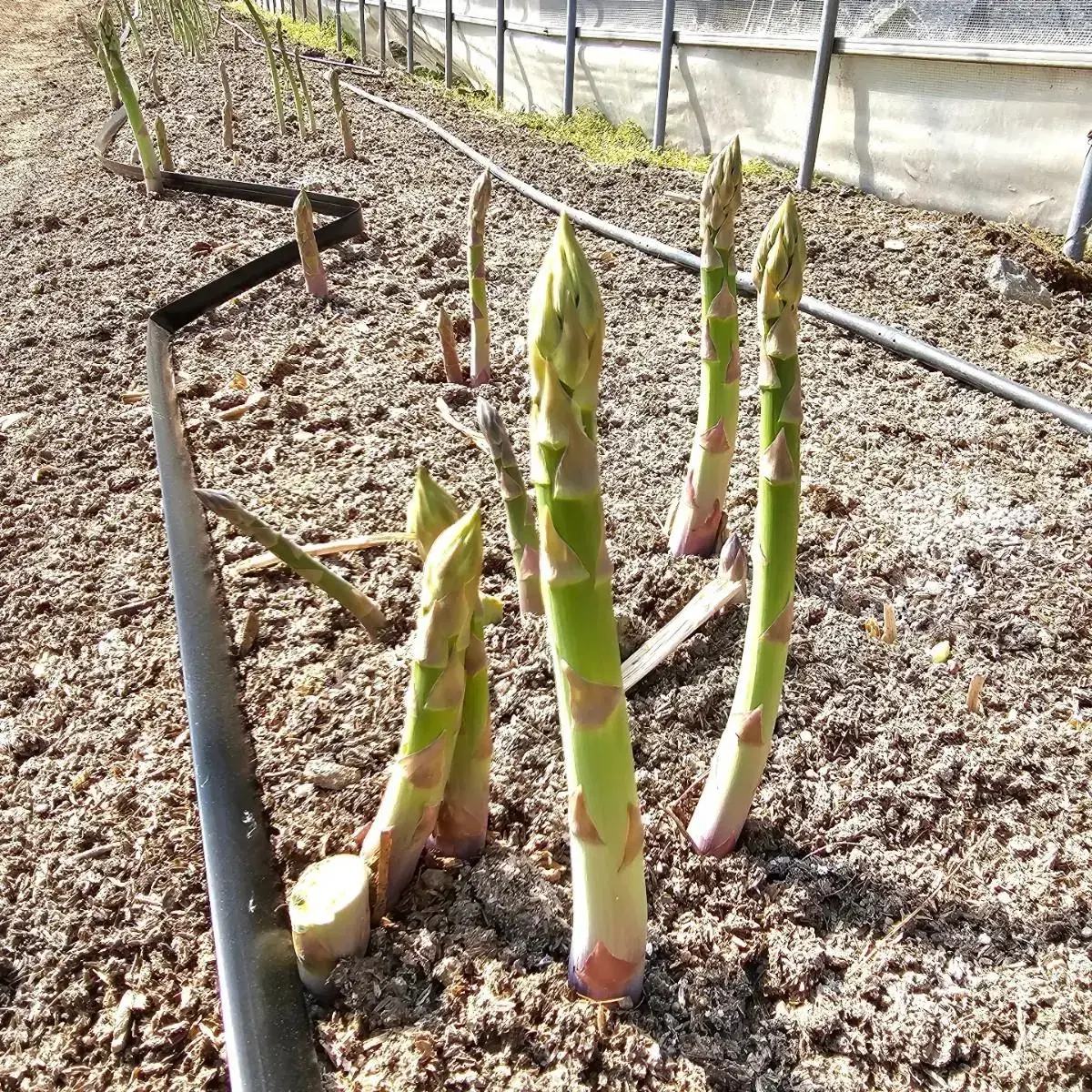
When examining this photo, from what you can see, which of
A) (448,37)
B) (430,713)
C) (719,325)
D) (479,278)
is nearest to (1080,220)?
(479,278)

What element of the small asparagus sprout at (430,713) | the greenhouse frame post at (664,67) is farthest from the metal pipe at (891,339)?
the greenhouse frame post at (664,67)

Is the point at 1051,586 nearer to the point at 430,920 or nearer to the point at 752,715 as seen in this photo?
the point at 752,715

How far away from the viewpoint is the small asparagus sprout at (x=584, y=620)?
27.2 inches

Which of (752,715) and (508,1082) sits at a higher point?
(752,715)

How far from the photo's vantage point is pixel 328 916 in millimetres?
966

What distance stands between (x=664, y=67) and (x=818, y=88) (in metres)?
1.56

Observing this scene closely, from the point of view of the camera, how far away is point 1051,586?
170cm

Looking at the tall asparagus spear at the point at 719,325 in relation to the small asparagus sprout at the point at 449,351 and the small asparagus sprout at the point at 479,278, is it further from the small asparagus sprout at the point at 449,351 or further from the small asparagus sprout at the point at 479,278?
the small asparagus sprout at the point at 449,351

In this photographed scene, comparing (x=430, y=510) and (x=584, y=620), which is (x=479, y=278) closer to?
(x=430, y=510)

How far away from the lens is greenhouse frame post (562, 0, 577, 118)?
22.4 feet

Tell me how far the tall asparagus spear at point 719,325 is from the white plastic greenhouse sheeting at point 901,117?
10.3 ft

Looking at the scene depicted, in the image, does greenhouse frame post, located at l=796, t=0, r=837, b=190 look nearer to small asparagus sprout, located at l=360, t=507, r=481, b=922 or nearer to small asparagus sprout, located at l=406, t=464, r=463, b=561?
small asparagus sprout, located at l=406, t=464, r=463, b=561

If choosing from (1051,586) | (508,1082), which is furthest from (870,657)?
(508,1082)

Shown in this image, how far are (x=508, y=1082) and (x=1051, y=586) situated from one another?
4.56ft
